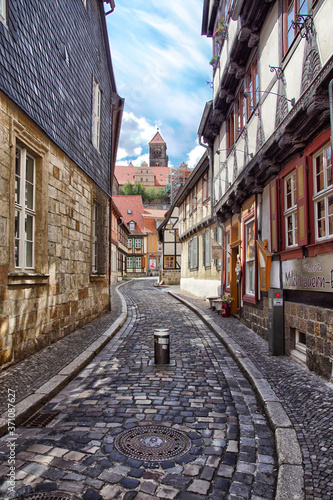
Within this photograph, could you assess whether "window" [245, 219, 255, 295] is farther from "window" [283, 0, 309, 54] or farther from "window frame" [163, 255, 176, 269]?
"window frame" [163, 255, 176, 269]

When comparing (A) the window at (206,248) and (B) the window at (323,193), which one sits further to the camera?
(A) the window at (206,248)

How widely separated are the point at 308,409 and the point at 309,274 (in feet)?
7.15

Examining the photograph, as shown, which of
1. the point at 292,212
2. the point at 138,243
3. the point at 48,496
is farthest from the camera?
the point at 138,243

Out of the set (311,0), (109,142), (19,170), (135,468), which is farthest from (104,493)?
(109,142)

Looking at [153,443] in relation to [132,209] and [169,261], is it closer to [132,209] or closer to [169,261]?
[169,261]

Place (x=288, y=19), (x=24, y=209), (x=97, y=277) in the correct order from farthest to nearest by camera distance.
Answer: (x=97, y=277) < (x=288, y=19) < (x=24, y=209)

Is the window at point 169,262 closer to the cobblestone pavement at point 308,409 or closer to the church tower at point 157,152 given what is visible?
the cobblestone pavement at point 308,409

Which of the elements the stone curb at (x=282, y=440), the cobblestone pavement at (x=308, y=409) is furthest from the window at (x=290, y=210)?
the stone curb at (x=282, y=440)

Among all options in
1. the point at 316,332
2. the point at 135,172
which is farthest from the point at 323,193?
the point at 135,172

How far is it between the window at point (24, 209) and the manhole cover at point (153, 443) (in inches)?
145

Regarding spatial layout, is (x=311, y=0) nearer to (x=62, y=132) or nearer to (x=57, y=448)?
(x=62, y=132)

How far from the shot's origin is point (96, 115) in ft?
39.1

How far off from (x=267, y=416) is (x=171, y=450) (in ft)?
4.06

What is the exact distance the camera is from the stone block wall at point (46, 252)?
5.60 metres
